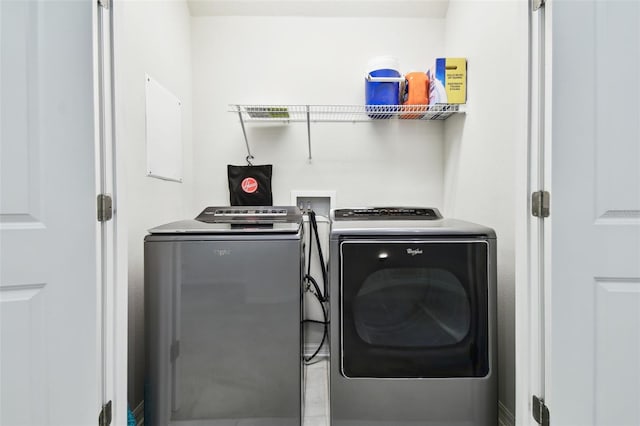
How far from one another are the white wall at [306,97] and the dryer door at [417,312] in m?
0.95

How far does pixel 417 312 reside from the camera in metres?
1.36

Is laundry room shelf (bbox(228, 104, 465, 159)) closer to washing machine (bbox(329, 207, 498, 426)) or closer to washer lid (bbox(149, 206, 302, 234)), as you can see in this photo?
washer lid (bbox(149, 206, 302, 234))

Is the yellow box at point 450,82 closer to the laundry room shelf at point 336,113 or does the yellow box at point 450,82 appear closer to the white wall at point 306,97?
the laundry room shelf at point 336,113

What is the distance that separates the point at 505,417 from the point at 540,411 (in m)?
0.51

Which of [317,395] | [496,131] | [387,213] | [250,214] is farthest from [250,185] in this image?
[496,131]

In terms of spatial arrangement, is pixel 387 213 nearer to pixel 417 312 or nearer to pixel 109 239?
pixel 417 312

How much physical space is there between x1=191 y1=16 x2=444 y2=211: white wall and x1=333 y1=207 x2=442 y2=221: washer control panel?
0.33 meters

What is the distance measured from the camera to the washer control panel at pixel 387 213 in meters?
1.86

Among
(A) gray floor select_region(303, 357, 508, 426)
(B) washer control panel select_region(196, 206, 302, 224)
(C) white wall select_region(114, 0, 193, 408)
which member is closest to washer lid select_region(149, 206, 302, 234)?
(B) washer control panel select_region(196, 206, 302, 224)
